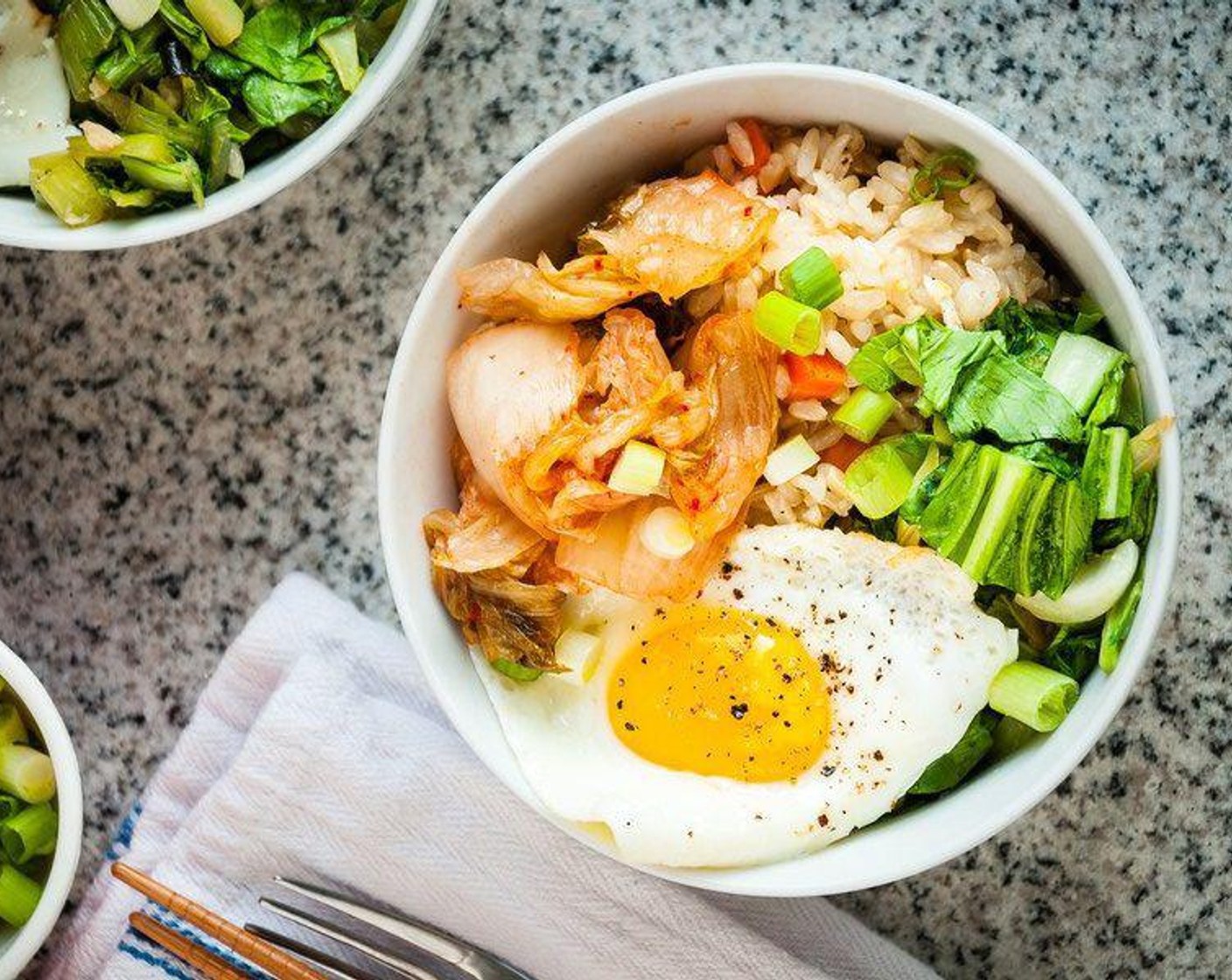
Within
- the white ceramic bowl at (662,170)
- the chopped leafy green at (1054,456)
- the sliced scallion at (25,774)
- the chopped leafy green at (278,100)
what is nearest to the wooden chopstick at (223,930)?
the sliced scallion at (25,774)

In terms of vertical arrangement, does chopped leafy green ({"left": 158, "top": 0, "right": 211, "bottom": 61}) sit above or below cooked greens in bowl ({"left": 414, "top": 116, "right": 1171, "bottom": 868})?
above

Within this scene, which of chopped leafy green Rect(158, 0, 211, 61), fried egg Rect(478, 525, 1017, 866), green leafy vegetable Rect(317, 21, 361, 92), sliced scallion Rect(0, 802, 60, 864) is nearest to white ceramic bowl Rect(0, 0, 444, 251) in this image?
green leafy vegetable Rect(317, 21, 361, 92)

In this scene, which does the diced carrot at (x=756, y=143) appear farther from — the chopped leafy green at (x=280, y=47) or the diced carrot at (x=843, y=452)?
the chopped leafy green at (x=280, y=47)

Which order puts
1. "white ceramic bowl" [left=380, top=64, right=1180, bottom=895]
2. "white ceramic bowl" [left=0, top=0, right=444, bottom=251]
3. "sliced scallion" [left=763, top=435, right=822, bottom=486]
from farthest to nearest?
1. "white ceramic bowl" [left=0, top=0, right=444, bottom=251]
2. "sliced scallion" [left=763, top=435, right=822, bottom=486]
3. "white ceramic bowl" [left=380, top=64, right=1180, bottom=895]

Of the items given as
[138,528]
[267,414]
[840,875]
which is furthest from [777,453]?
[138,528]

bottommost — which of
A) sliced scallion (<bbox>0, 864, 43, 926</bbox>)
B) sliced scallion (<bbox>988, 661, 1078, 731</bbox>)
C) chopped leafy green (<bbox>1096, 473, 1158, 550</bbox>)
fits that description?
sliced scallion (<bbox>0, 864, 43, 926</bbox>)

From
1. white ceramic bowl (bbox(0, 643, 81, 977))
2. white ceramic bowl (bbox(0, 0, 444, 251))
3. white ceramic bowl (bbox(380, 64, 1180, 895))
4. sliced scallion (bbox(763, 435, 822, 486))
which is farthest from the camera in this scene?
white ceramic bowl (bbox(0, 643, 81, 977))

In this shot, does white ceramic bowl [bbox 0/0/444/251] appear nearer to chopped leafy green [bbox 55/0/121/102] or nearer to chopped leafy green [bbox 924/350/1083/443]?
chopped leafy green [bbox 55/0/121/102]
